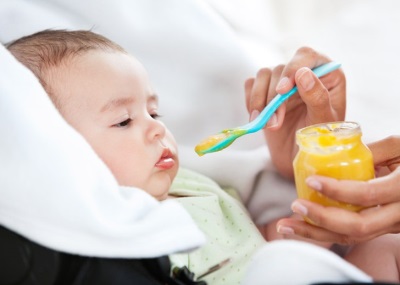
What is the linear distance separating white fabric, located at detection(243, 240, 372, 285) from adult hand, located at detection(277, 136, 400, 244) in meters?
0.06

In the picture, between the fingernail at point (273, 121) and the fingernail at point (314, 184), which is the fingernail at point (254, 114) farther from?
the fingernail at point (314, 184)

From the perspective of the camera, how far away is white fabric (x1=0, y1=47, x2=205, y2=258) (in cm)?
78

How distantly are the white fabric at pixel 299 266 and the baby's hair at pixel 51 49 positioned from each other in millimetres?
449

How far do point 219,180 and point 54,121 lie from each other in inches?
22.1

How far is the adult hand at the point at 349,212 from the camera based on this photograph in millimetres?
798

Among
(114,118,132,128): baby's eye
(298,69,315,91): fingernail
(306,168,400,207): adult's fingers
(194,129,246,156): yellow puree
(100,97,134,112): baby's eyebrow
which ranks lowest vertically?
(194,129,246,156): yellow puree

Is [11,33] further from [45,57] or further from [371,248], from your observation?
[371,248]

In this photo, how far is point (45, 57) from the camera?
39.7 inches

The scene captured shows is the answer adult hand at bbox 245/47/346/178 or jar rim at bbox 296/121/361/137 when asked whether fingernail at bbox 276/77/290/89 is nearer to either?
adult hand at bbox 245/47/346/178

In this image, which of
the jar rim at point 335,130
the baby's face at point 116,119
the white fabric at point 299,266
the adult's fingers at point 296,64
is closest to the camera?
the white fabric at point 299,266

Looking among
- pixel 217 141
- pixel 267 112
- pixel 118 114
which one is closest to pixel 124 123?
pixel 118 114

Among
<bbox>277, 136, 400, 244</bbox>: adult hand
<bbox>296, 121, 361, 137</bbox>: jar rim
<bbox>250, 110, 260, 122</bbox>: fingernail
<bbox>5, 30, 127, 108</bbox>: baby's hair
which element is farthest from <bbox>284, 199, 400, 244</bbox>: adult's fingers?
<bbox>5, 30, 127, 108</bbox>: baby's hair

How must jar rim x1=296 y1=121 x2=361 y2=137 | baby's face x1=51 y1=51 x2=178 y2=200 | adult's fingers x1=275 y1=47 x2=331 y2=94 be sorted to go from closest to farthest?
jar rim x1=296 y1=121 x2=361 y2=137
baby's face x1=51 y1=51 x2=178 y2=200
adult's fingers x1=275 y1=47 x2=331 y2=94

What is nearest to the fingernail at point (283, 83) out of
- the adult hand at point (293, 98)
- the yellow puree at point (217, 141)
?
the adult hand at point (293, 98)
